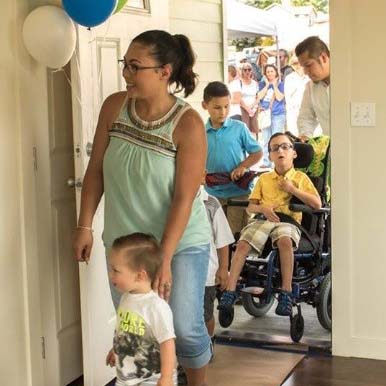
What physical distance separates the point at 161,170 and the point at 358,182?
4.42 ft

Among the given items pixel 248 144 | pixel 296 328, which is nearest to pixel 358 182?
pixel 296 328

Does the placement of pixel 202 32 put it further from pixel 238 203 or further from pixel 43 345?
pixel 43 345

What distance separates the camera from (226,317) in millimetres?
4242

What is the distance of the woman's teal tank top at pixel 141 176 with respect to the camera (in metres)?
2.51

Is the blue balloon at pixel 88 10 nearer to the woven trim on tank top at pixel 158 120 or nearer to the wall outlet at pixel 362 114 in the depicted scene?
the woven trim on tank top at pixel 158 120

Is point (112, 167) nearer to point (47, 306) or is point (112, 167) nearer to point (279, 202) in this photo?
point (47, 306)

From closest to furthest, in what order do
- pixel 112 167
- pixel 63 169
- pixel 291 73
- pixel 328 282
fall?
pixel 112 167
pixel 63 169
pixel 328 282
pixel 291 73

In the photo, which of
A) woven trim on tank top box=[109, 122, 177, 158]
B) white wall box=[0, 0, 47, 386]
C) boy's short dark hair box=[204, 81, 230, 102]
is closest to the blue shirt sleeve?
boy's short dark hair box=[204, 81, 230, 102]

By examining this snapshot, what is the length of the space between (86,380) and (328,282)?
160 cm

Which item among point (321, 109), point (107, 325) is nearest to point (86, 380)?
point (107, 325)

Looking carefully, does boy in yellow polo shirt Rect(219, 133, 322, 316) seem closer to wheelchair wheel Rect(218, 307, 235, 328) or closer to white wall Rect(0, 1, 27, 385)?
wheelchair wheel Rect(218, 307, 235, 328)

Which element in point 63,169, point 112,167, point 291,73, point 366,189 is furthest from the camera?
point 291,73

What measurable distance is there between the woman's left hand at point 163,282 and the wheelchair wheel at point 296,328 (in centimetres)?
177

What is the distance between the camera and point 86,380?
3100 millimetres
